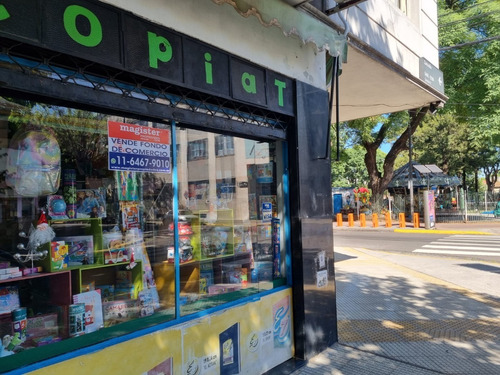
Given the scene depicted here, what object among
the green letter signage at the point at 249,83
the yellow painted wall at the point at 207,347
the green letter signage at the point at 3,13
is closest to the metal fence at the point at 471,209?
the yellow painted wall at the point at 207,347

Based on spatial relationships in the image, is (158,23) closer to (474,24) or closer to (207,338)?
(207,338)

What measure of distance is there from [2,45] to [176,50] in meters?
1.32

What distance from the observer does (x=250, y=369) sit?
12.5 ft

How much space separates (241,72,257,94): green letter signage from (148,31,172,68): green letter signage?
0.92 m

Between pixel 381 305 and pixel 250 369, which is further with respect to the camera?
pixel 381 305

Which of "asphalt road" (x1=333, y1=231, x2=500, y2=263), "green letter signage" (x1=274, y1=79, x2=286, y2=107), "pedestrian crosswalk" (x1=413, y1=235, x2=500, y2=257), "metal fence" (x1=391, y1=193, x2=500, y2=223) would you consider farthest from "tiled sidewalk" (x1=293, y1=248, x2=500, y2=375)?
"metal fence" (x1=391, y1=193, x2=500, y2=223)

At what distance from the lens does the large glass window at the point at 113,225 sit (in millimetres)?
2824

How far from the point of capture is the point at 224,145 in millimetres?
4164

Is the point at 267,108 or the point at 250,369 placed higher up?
the point at 267,108

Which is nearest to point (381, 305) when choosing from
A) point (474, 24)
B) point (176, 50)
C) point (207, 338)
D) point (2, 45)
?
point (207, 338)

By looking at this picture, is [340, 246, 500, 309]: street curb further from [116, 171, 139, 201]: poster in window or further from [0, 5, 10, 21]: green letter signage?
[0, 5, 10, 21]: green letter signage

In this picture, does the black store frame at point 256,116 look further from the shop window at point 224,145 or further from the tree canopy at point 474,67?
the tree canopy at point 474,67

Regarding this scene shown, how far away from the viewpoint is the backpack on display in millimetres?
2869

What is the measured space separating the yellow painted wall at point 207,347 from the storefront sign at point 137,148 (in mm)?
1431
